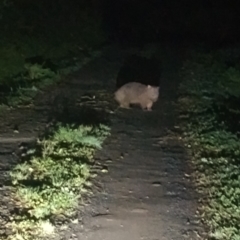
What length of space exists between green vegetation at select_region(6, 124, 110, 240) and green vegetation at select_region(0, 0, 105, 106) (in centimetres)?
183

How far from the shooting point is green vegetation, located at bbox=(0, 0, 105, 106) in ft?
34.8

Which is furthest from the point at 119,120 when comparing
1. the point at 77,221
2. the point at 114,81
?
the point at 77,221

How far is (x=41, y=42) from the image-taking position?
A: 1353cm

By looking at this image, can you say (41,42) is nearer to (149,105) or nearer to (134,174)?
(149,105)

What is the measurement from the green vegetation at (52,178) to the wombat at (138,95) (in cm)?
100

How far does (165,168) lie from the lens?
7344 millimetres

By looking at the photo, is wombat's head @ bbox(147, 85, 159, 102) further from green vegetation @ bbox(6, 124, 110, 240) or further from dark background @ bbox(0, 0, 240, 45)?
dark background @ bbox(0, 0, 240, 45)

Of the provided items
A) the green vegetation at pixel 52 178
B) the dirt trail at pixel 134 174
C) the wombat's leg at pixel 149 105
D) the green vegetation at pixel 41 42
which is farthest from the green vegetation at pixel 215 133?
the green vegetation at pixel 41 42

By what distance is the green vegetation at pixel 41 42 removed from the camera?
10.6 metres

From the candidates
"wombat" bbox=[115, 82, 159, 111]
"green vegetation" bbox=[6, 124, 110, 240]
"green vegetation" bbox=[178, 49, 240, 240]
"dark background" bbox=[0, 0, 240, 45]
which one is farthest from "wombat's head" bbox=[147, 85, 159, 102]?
"dark background" bbox=[0, 0, 240, 45]

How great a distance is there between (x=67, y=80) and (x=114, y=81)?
0.84 meters

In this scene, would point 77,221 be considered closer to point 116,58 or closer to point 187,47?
point 116,58

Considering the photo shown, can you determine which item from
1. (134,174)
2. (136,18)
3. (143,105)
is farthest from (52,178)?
(136,18)

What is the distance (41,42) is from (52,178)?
7.23 m
